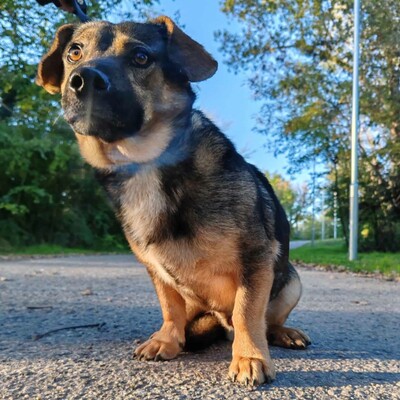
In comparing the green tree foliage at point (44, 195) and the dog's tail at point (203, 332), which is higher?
the green tree foliage at point (44, 195)

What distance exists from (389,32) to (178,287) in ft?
58.5

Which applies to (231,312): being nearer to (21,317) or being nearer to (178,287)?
(178,287)

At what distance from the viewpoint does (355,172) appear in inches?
Result: 586

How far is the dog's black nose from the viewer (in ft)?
7.66

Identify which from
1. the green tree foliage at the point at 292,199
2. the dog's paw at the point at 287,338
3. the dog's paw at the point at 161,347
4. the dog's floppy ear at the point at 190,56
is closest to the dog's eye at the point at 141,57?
the dog's floppy ear at the point at 190,56

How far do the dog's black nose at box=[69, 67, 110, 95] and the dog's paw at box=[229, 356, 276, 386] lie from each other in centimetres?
148

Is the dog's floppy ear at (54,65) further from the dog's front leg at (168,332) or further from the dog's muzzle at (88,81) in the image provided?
the dog's front leg at (168,332)

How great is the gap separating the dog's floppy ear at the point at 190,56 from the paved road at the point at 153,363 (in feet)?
5.28

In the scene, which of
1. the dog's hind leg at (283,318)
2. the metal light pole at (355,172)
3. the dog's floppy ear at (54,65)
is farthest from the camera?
the metal light pole at (355,172)

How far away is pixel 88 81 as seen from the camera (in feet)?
7.70

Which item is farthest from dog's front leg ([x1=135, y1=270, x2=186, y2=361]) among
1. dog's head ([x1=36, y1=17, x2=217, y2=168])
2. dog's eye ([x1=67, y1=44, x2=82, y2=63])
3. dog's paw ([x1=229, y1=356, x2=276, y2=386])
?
dog's eye ([x1=67, y1=44, x2=82, y2=63])

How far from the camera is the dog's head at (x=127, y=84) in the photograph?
8.09 feet

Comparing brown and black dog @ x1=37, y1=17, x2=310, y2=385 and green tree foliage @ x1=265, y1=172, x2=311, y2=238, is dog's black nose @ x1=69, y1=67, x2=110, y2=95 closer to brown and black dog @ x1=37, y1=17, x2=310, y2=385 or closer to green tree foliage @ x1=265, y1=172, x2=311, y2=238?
brown and black dog @ x1=37, y1=17, x2=310, y2=385

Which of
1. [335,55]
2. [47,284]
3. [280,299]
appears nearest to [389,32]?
[335,55]
